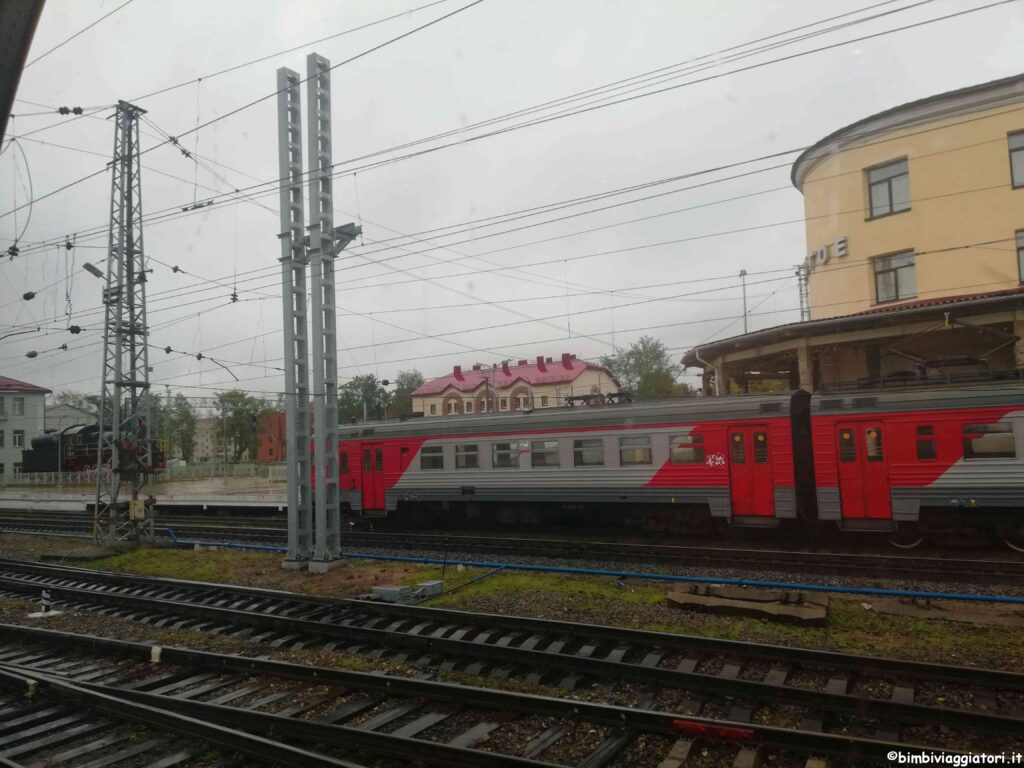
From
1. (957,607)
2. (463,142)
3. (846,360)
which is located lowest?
(957,607)

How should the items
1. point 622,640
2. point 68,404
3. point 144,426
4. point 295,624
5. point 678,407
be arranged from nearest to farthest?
1. point 622,640
2. point 295,624
3. point 678,407
4. point 144,426
5. point 68,404

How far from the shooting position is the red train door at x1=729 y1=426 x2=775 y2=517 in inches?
552

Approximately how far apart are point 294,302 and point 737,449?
958 cm

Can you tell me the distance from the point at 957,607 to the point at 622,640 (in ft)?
15.9

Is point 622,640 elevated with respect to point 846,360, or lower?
lower

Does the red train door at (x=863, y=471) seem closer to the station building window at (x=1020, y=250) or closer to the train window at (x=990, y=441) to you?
the train window at (x=990, y=441)

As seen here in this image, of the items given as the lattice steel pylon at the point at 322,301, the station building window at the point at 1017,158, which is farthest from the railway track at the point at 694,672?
the station building window at the point at 1017,158

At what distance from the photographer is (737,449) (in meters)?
14.4

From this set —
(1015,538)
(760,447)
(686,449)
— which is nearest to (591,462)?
(686,449)

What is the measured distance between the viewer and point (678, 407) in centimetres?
1511

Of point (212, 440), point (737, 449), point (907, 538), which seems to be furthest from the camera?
point (212, 440)

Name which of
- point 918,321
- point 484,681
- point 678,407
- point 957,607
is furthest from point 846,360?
point 484,681

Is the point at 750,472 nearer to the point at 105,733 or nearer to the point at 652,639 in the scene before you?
the point at 652,639

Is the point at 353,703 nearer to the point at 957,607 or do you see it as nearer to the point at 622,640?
the point at 622,640
